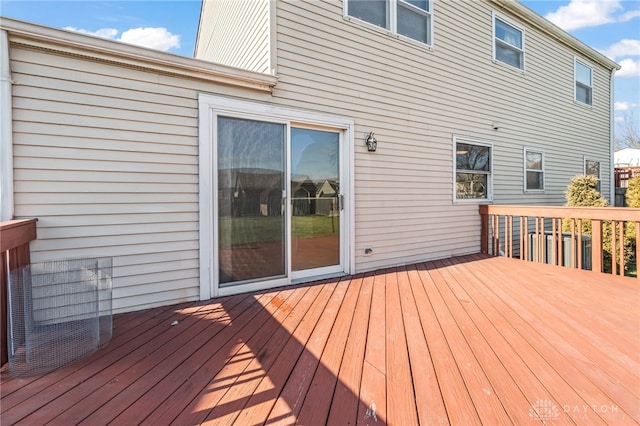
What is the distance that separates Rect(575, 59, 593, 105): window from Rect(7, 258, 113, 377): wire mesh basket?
10.5 meters

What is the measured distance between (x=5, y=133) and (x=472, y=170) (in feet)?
20.2

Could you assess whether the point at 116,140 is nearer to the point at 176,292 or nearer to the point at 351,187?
the point at 176,292

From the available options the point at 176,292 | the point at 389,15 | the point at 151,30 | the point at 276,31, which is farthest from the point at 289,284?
the point at 151,30

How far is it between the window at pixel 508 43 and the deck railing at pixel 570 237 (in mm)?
3186

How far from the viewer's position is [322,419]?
1454mm

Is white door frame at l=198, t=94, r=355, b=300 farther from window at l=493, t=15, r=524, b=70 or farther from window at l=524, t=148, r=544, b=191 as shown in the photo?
window at l=524, t=148, r=544, b=191

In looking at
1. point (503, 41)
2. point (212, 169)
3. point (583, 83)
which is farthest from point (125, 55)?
point (583, 83)

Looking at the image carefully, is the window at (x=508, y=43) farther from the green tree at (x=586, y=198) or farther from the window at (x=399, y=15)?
the green tree at (x=586, y=198)

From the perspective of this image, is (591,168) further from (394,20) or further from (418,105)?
(394,20)

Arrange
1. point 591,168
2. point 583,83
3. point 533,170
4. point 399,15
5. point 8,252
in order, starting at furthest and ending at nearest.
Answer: point 591,168, point 583,83, point 533,170, point 399,15, point 8,252

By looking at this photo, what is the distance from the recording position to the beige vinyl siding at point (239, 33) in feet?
12.1

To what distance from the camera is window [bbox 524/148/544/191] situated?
660cm

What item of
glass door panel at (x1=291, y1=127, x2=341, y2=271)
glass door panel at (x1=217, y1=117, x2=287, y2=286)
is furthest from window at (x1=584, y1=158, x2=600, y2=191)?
glass door panel at (x1=217, y1=117, x2=287, y2=286)

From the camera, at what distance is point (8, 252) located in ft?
7.00
